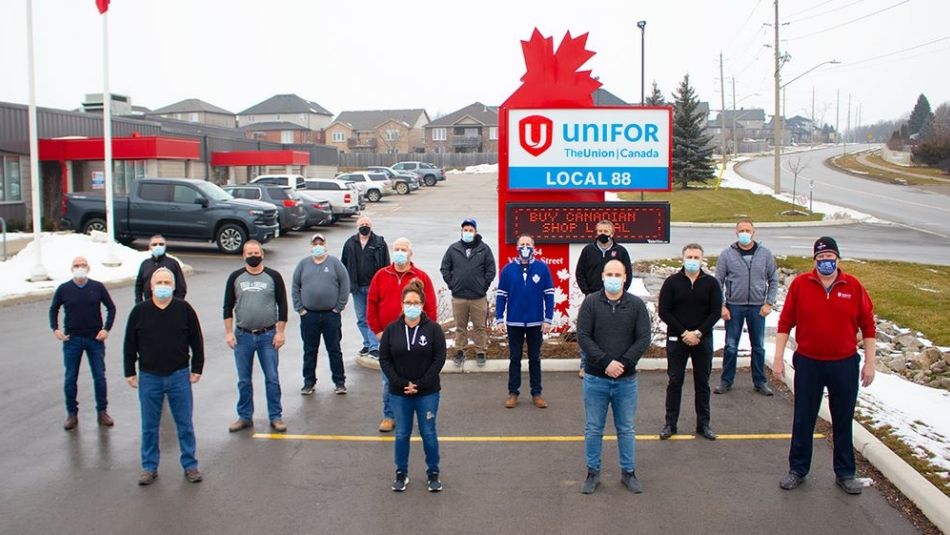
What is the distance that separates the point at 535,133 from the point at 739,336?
4.30 metres

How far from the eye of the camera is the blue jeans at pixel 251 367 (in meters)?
8.41

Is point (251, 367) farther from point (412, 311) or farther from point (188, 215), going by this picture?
point (188, 215)

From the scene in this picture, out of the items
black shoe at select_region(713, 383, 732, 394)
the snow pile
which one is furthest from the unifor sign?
the snow pile

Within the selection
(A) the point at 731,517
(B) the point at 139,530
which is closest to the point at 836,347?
(A) the point at 731,517

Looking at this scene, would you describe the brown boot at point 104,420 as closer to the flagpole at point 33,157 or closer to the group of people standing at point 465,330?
the group of people standing at point 465,330

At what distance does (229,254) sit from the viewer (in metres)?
23.9

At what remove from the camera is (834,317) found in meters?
6.86

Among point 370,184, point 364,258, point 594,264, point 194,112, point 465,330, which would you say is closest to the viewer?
point 594,264

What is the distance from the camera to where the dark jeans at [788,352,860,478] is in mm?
6898

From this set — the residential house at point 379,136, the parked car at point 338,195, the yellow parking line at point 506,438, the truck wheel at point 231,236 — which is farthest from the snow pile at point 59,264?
the residential house at point 379,136

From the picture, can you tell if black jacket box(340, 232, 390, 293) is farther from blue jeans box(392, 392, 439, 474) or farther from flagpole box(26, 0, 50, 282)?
flagpole box(26, 0, 50, 282)

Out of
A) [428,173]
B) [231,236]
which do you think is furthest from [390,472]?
[428,173]

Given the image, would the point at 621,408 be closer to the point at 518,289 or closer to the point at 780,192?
the point at 518,289

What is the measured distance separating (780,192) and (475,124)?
61765 mm
